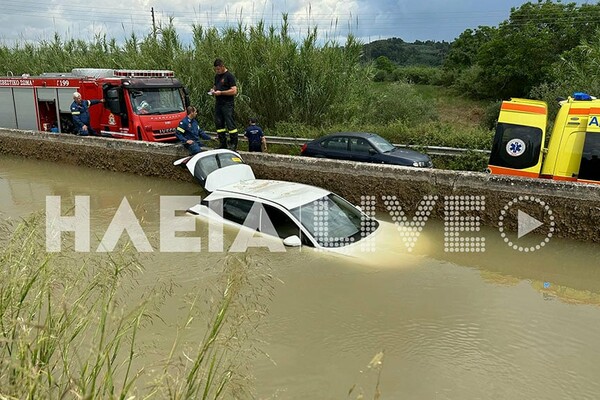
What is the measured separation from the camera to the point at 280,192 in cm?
719

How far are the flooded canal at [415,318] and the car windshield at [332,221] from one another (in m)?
0.26

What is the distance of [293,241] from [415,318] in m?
1.76

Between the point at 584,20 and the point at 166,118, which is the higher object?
the point at 584,20

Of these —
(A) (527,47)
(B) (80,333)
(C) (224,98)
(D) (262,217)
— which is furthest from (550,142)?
(A) (527,47)

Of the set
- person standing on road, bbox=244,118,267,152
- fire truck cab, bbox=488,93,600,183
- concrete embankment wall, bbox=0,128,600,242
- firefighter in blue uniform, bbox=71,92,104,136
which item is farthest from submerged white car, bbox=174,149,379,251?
firefighter in blue uniform, bbox=71,92,104,136

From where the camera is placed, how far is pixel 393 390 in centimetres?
452

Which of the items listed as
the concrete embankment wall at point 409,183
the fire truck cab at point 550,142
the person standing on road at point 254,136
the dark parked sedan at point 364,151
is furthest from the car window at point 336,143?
the fire truck cab at point 550,142

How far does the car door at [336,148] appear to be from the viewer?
11148mm

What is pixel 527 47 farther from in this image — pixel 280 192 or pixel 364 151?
pixel 280 192

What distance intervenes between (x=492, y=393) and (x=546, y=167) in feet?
17.2

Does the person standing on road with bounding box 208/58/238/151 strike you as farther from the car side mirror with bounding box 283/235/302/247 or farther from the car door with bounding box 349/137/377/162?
the car side mirror with bounding box 283/235/302/247

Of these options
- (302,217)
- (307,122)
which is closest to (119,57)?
(307,122)

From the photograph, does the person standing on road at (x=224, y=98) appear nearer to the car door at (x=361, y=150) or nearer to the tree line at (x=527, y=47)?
the car door at (x=361, y=150)

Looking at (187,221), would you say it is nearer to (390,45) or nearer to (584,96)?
(584,96)
